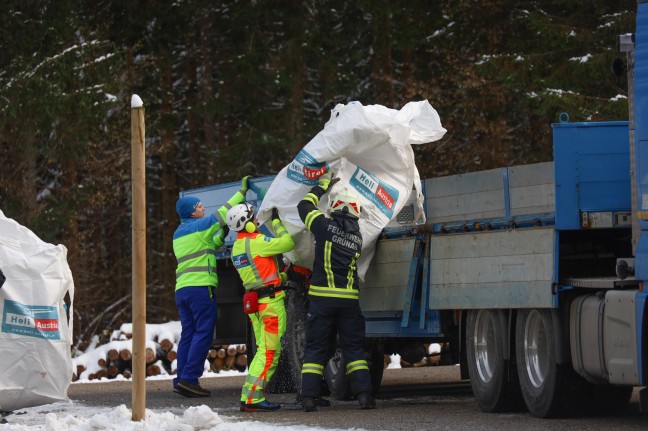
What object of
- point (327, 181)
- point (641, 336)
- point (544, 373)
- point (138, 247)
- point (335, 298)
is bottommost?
point (544, 373)

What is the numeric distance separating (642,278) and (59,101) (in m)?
17.2

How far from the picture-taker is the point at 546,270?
10250mm

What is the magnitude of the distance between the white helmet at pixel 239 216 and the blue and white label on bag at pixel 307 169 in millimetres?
539

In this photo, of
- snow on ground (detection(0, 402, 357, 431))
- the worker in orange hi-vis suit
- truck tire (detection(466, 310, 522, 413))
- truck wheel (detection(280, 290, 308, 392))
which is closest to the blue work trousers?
truck wheel (detection(280, 290, 308, 392))

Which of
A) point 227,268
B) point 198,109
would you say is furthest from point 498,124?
point 227,268

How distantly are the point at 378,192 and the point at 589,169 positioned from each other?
8.90 feet

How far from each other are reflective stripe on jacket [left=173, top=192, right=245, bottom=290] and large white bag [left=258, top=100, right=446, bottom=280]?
1.71m

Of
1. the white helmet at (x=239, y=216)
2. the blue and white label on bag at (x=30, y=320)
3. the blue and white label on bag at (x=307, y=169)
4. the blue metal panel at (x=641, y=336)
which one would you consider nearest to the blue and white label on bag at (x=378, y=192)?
the blue and white label on bag at (x=307, y=169)

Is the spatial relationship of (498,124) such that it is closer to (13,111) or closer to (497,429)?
(13,111)

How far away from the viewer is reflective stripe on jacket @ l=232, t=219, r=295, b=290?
12336 millimetres

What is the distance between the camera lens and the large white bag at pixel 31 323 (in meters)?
10.7

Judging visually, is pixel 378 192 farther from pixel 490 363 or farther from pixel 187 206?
pixel 187 206

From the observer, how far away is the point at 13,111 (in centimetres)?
2442

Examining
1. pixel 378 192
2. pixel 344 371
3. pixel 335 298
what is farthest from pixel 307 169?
pixel 344 371
